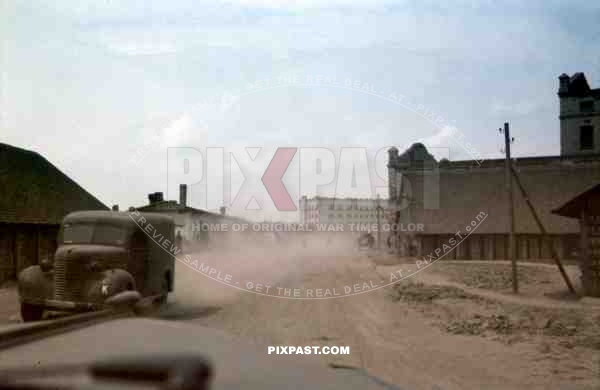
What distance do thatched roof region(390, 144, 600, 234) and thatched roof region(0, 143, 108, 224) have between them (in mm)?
24778

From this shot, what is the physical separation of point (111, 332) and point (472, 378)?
231 inches

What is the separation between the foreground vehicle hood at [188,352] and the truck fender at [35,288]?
897 centimetres

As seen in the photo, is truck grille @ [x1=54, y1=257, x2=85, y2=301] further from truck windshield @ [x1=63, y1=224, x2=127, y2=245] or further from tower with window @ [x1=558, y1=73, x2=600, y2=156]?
tower with window @ [x1=558, y1=73, x2=600, y2=156]

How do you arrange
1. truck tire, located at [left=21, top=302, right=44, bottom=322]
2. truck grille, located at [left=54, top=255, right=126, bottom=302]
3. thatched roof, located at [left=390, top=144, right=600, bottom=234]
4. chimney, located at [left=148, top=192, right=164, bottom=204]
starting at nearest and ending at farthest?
truck grille, located at [left=54, top=255, right=126, bottom=302] < truck tire, located at [left=21, top=302, right=44, bottom=322] < thatched roof, located at [left=390, top=144, right=600, bottom=234] < chimney, located at [left=148, top=192, right=164, bottom=204]

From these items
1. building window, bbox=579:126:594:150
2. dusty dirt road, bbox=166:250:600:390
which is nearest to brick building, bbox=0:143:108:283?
dusty dirt road, bbox=166:250:600:390

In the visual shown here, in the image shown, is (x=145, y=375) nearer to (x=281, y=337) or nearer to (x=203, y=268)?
(x=281, y=337)

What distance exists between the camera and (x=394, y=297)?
651 inches

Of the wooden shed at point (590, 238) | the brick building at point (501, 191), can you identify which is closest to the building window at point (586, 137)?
the brick building at point (501, 191)

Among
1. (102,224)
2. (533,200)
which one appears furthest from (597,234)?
(533,200)

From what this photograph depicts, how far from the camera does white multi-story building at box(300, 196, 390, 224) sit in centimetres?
10125

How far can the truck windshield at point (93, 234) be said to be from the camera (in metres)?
11.6

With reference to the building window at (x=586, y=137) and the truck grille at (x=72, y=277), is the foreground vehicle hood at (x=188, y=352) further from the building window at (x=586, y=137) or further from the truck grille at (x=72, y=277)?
the building window at (x=586, y=137)

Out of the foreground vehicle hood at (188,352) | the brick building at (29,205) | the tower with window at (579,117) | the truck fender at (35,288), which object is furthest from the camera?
the tower with window at (579,117)

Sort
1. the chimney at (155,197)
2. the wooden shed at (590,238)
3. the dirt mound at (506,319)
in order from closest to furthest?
the dirt mound at (506,319)
the wooden shed at (590,238)
the chimney at (155,197)
